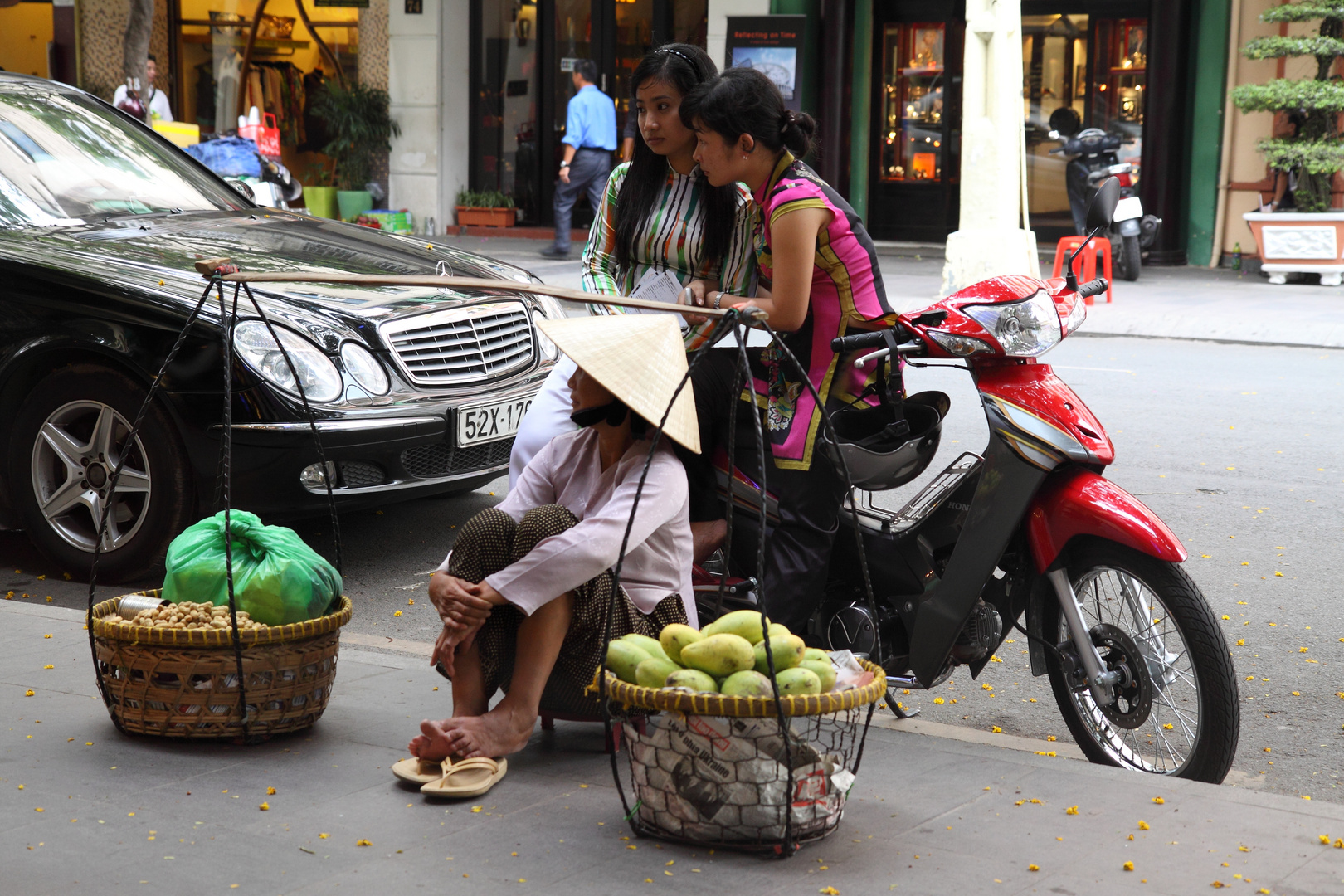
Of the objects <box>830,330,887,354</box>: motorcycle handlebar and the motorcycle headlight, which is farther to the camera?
the motorcycle headlight

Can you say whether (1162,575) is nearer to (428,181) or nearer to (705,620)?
(705,620)

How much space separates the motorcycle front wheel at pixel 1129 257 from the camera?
14945 millimetres

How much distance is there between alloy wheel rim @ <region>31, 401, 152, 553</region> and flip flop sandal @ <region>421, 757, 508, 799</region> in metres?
2.36

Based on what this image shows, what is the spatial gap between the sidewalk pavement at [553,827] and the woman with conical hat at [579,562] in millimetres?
190

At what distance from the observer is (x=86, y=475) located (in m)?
5.31

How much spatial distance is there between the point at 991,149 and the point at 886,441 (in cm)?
1053

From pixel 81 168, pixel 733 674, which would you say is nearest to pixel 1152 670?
pixel 733 674

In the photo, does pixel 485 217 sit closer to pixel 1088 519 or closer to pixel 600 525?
pixel 600 525

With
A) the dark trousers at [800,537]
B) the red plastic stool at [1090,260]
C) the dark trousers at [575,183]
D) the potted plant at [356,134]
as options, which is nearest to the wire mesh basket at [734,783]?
the dark trousers at [800,537]

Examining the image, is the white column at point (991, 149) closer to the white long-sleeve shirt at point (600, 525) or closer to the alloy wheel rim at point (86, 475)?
the alloy wheel rim at point (86, 475)

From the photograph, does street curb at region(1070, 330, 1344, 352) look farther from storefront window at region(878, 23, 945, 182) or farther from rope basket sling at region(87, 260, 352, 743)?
rope basket sling at region(87, 260, 352, 743)

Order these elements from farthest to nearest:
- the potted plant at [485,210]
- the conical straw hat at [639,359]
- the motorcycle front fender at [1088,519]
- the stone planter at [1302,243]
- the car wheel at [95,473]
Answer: the potted plant at [485,210] → the stone planter at [1302,243] → the car wheel at [95,473] → the motorcycle front fender at [1088,519] → the conical straw hat at [639,359]

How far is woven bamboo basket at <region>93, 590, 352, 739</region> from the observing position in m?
3.48

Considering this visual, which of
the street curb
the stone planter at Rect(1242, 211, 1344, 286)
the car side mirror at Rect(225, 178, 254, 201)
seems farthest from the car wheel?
the stone planter at Rect(1242, 211, 1344, 286)
